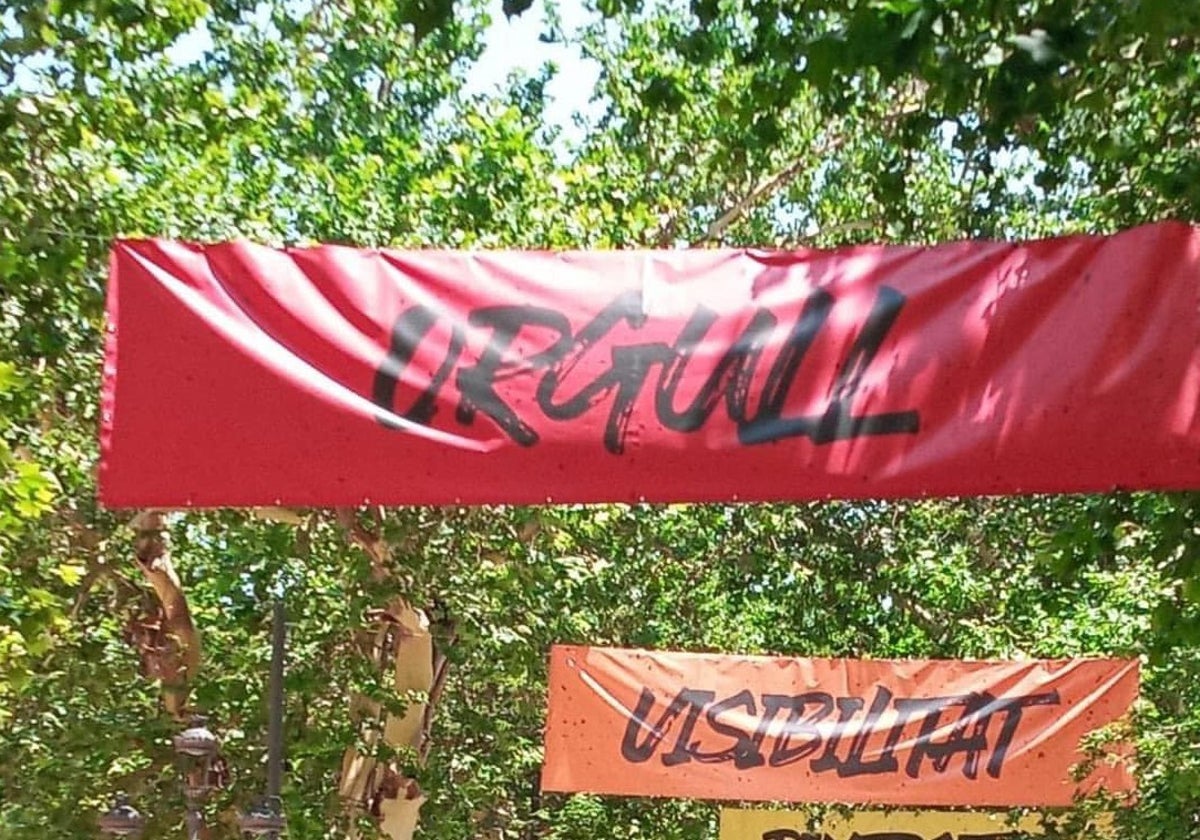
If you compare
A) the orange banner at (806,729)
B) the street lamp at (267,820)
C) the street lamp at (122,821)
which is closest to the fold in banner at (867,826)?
the orange banner at (806,729)

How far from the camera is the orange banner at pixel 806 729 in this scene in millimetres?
10406

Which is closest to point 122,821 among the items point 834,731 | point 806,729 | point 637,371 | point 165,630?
point 165,630

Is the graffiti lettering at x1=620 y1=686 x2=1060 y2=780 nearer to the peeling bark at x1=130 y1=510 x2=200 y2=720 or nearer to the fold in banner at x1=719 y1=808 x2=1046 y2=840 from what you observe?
the fold in banner at x1=719 y1=808 x2=1046 y2=840

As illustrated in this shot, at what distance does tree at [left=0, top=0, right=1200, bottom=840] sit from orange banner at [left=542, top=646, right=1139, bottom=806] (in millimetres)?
625

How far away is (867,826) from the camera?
11.7 meters

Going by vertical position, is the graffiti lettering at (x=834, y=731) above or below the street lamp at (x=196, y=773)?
above

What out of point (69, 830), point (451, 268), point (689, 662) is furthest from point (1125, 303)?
point (69, 830)

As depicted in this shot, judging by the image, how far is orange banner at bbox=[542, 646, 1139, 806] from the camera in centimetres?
1041

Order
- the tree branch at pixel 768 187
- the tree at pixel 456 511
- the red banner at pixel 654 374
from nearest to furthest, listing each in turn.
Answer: the red banner at pixel 654 374, the tree at pixel 456 511, the tree branch at pixel 768 187

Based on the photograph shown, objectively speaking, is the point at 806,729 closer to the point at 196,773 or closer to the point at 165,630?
the point at 196,773

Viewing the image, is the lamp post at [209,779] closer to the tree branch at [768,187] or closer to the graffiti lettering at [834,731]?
the graffiti lettering at [834,731]

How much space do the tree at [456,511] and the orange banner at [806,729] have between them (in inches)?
24.6

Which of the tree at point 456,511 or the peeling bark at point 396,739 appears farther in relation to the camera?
the peeling bark at point 396,739

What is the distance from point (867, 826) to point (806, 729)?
139cm
